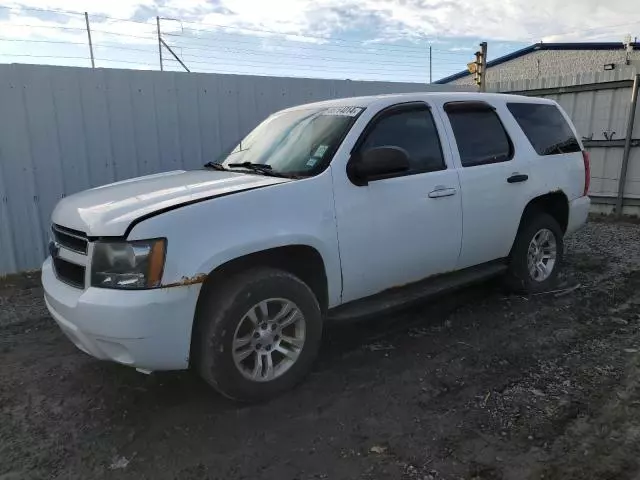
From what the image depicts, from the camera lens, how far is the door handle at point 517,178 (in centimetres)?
453

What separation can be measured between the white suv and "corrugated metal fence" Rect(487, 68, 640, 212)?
497 cm

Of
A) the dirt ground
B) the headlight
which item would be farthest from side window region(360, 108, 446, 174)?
the headlight

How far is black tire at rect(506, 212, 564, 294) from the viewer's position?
4.82 meters

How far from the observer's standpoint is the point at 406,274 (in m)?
3.88

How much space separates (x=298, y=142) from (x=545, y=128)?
2732 millimetres

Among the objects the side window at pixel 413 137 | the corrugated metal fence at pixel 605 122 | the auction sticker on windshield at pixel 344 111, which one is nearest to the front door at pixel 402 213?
the side window at pixel 413 137

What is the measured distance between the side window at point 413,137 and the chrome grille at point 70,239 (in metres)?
2.01

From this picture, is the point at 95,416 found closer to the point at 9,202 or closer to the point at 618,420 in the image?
the point at 618,420

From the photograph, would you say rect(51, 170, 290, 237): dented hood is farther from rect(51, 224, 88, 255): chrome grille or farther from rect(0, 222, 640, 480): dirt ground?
rect(0, 222, 640, 480): dirt ground

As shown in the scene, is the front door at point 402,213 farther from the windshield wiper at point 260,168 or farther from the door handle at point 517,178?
the door handle at point 517,178

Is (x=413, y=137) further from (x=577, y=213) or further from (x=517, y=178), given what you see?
(x=577, y=213)

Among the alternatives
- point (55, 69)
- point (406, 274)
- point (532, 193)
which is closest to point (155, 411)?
point (406, 274)

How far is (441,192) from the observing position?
3961 millimetres

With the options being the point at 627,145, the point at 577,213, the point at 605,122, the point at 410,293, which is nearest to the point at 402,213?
the point at 410,293
